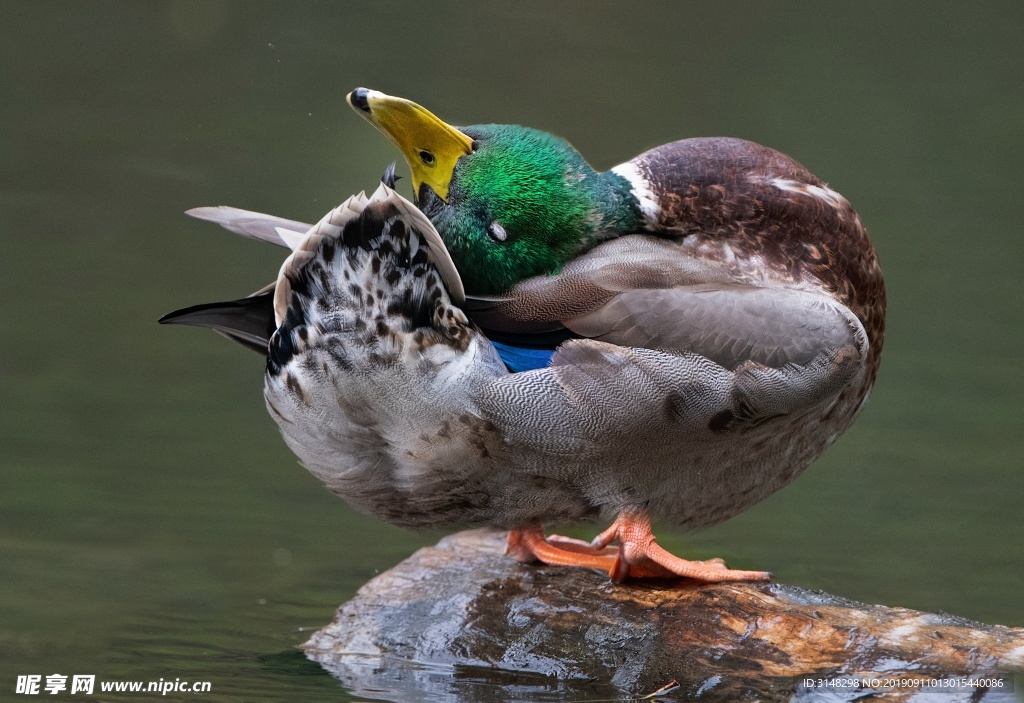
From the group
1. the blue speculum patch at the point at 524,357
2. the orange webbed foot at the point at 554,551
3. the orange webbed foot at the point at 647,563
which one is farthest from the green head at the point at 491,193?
the orange webbed foot at the point at 554,551

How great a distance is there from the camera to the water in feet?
16.3

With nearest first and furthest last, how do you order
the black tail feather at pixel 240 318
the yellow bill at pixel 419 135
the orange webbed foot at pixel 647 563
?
the yellow bill at pixel 419 135 → the black tail feather at pixel 240 318 → the orange webbed foot at pixel 647 563

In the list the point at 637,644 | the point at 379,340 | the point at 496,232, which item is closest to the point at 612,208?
the point at 496,232

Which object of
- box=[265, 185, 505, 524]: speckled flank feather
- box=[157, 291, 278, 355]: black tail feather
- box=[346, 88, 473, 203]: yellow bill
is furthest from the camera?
box=[157, 291, 278, 355]: black tail feather

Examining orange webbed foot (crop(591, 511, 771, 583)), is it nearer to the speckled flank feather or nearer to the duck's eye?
the speckled flank feather

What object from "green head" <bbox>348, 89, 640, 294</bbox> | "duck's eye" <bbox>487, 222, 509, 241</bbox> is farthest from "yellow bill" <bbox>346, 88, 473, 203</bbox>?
"duck's eye" <bbox>487, 222, 509, 241</bbox>

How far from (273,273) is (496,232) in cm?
379

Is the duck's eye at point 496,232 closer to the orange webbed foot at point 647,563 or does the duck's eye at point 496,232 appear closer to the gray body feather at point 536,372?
the gray body feather at point 536,372

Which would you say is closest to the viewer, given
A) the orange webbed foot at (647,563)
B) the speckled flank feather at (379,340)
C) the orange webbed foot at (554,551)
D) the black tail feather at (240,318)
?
the speckled flank feather at (379,340)

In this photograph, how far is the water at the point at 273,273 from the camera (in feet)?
16.3

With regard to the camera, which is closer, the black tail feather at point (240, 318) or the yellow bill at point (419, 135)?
the yellow bill at point (419, 135)

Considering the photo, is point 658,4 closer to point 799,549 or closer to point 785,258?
point 799,549

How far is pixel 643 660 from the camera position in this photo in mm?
3533

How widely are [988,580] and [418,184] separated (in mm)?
2823
